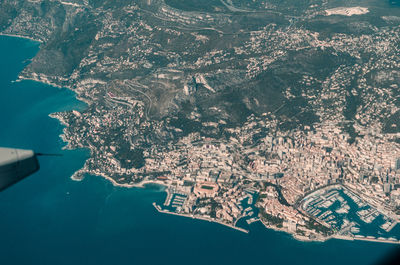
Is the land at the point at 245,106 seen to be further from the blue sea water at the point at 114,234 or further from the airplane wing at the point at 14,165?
the airplane wing at the point at 14,165

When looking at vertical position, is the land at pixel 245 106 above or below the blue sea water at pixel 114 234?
above

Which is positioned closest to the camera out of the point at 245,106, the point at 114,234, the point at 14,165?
the point at 14,165

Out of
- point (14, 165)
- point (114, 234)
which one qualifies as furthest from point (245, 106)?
point (14, 165)

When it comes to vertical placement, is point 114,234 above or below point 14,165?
below

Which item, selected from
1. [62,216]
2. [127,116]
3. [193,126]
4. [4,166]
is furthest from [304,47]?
[4,166]

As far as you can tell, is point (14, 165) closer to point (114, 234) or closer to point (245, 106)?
point (114, 234)

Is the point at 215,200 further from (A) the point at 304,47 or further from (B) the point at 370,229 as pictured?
(A) the point at 304,47

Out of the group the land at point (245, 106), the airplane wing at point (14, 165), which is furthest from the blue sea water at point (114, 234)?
the airplane wing at point (14, 165)
